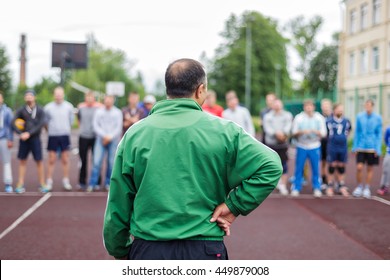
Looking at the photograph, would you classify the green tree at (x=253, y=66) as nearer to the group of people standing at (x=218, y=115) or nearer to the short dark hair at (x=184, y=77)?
the group of people standing at (x=218, y=115)

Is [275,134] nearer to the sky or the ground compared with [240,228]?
nearer to the sky

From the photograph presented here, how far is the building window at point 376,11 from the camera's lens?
13.8 feet

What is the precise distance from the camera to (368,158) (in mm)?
10172

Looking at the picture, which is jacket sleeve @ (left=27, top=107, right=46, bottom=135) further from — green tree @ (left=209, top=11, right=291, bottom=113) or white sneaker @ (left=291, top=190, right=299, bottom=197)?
green tree @ (left=209, top=11, right=291, bottom=113)

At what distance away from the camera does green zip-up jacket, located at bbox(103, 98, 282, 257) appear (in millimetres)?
2402

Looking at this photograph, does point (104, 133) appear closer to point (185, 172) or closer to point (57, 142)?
point (57, 142)

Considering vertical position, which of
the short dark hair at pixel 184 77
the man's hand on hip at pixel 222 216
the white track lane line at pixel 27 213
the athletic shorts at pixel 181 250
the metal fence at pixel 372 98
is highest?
the metal fence at pixel 372 98

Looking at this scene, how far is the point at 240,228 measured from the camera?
7.09 meters

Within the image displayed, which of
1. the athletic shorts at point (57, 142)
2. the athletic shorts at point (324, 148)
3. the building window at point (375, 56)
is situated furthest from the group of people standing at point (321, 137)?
the building window at point (375, 56)

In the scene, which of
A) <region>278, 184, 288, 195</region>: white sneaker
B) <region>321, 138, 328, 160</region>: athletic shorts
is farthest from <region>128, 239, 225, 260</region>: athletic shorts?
<region>321, 138, 328, 160</region>: athletic shorts

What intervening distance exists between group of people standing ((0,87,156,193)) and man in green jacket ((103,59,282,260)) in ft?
25.5
